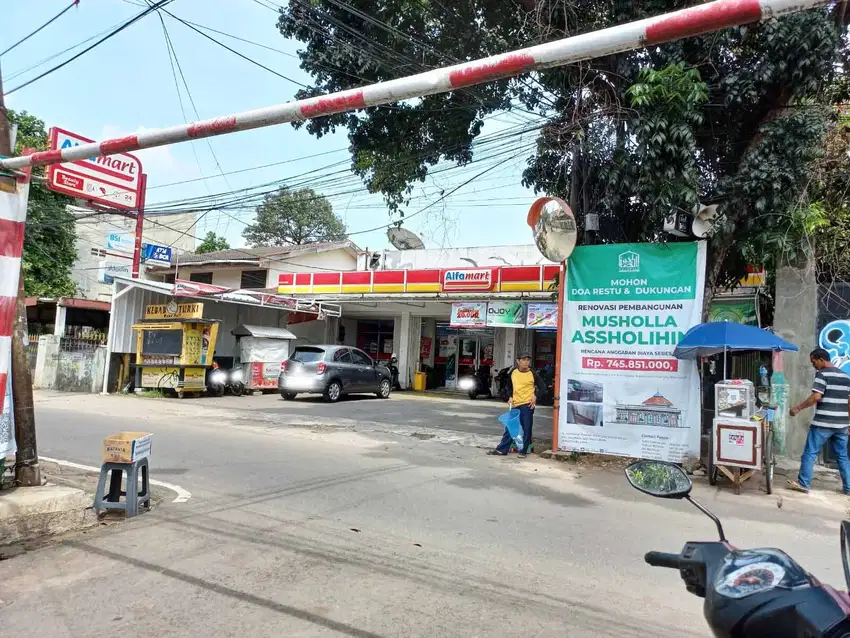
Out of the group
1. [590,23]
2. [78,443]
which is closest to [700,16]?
[590,23]

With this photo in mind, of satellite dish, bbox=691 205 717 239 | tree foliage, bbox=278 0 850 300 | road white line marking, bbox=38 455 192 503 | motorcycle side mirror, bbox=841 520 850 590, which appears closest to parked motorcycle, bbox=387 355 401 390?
tree foliage, bbox=278 0 850 300

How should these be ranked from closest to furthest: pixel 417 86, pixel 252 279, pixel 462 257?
pixel 417 86 < pixel 462 257 < pixel 252 279

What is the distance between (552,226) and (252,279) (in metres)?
19.5

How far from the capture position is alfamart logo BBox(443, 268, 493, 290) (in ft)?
60.9

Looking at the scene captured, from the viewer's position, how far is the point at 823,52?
7852 mm

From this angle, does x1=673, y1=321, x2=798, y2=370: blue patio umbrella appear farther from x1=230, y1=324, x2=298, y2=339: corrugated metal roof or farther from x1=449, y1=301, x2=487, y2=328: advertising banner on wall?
x1=230, y1=324, x2=298, y2=339: corrugated metal roof

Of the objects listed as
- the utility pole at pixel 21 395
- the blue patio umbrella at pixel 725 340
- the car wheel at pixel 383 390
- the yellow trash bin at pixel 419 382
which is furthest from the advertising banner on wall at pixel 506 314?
the utility pole at pixel 21 395

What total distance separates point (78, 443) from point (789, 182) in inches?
437

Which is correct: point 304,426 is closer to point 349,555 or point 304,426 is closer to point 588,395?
point 588,395

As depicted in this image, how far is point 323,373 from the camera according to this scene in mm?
16953

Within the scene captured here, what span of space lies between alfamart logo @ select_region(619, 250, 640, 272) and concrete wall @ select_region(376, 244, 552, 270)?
1197 centimetres

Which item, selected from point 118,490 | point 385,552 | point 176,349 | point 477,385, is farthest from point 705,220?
point 176,349

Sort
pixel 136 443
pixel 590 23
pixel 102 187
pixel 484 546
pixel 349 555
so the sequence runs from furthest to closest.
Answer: pixel 102 187, pixel 590 23, pixel 136 443, pixel 484 546, pixel 349 555

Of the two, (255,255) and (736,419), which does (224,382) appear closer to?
(255,255)
